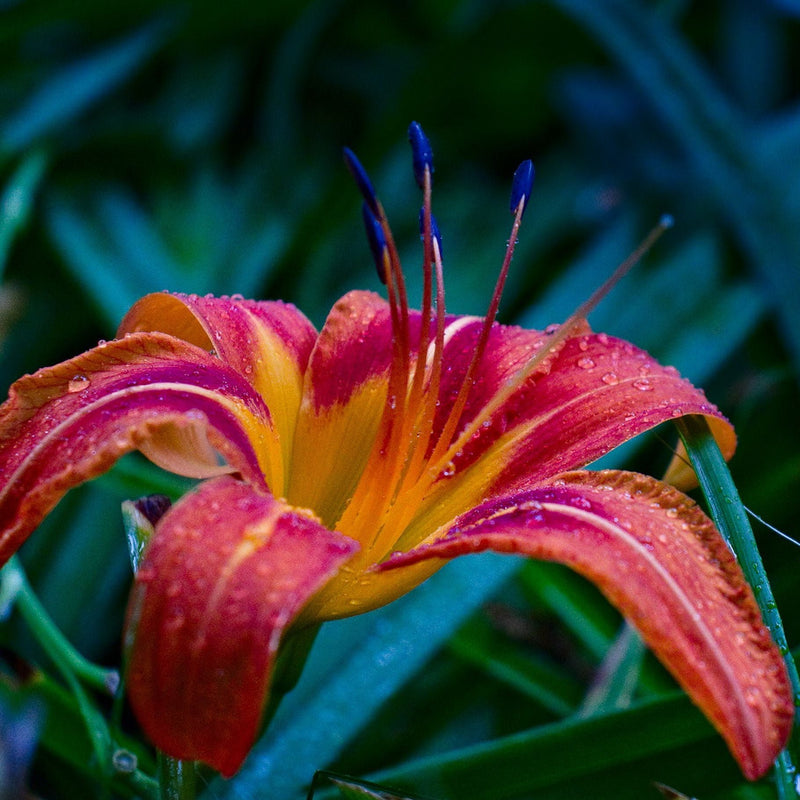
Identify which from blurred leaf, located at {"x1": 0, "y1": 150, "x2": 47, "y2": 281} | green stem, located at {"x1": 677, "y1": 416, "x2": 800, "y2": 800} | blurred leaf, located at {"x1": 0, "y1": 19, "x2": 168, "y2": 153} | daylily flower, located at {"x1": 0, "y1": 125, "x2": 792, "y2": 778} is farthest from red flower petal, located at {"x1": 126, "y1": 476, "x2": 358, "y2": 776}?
blurred leaf, located at {"x1": 0, "y1": 19, "x2": 168, "y2": 153}

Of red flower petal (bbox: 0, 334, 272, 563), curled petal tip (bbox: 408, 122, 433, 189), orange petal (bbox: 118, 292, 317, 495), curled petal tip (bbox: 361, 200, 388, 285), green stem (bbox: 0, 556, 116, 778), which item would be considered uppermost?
curled petal tip (bbox: 408, 122, 433, 189)

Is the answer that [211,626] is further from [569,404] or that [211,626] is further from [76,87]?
[76,87]

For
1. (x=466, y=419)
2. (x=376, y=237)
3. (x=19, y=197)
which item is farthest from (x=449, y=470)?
(x=19, y=197)

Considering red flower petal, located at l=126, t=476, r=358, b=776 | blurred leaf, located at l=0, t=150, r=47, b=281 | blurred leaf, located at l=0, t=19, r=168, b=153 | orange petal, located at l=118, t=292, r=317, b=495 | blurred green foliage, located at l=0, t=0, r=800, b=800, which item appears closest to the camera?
red flower petal, located at l=126, t=476, r=358, b=776

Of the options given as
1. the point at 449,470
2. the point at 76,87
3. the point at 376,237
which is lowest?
the point at 449,470

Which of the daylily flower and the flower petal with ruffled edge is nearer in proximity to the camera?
the daylily flower

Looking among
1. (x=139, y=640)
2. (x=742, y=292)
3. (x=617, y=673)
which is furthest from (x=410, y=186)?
(x=139, y=640)

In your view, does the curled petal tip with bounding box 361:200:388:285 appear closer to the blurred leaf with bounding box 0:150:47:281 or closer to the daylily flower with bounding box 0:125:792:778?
the daylily flower with bounding box 0:125:792:778

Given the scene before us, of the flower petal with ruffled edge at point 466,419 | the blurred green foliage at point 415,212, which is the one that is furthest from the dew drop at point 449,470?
the blurred green foliage at point 415,212
